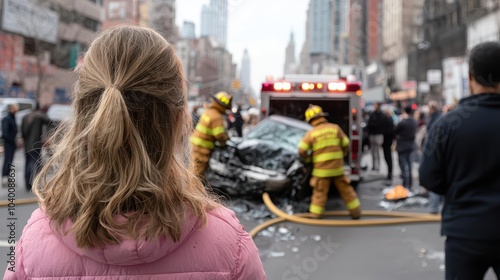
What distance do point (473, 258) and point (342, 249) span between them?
11.2ft

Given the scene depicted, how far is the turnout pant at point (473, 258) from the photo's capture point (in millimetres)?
2334

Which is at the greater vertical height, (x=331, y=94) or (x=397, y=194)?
(x=331, y=94)

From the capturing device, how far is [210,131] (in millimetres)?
7762

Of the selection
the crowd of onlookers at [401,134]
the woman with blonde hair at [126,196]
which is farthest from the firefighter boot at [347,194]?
the woman with blonde hair at [126,196]

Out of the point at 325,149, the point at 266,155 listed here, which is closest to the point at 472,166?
the point at 325,149

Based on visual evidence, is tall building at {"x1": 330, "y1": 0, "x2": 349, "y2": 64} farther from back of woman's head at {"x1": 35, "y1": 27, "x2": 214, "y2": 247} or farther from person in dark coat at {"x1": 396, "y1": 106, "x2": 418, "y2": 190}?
back of woman's head at {"x1": 35, "y1": 27, "x2": 214, "y2": 247}

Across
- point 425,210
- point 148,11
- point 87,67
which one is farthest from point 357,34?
point 87,67

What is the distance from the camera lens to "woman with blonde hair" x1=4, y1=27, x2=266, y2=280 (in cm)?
117

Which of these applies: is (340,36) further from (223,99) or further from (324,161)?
(324,161)

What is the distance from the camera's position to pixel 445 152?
8.27 ft

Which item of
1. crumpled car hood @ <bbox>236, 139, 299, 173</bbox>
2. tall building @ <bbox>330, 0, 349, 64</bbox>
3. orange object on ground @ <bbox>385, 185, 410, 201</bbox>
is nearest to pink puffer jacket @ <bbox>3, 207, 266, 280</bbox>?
crumpled car hood @ <bbox>236, 139, 299, 173</bbox>

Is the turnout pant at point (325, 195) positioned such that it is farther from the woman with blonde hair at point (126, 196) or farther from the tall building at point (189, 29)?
the woman with blonde hair at point (126, 196)

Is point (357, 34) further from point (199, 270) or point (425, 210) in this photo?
point (199, 270)

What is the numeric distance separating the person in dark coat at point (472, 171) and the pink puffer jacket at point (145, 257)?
4.96 feet
